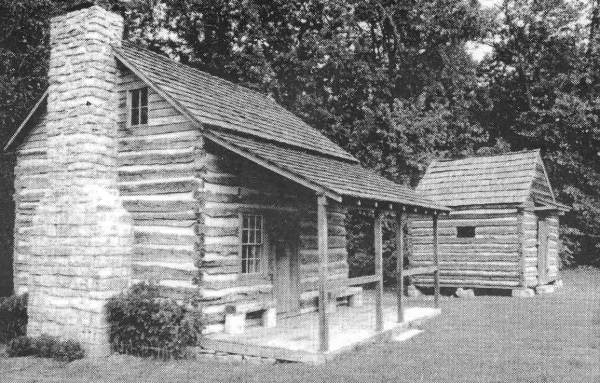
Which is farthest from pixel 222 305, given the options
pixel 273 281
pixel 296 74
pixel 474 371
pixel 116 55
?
pixel 296 74

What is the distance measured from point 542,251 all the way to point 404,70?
42.3 feet

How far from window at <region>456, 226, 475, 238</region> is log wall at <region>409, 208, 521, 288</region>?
27 centimetres

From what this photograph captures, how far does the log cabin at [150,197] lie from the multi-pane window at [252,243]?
0.02 meters

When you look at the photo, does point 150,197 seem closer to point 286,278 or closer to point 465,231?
point 286,278

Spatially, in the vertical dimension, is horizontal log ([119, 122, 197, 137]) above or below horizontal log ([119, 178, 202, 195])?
above

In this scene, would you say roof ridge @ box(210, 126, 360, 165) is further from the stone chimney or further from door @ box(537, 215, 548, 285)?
door @ box(537, 215, 548, 285)

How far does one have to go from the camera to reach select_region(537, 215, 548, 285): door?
1986 centimetres

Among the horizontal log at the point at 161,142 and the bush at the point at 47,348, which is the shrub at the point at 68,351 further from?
the horizontal log at the point at 161,142

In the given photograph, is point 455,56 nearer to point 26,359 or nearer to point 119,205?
point 119,205

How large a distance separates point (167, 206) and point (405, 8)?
817 inches

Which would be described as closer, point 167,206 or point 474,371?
point 474,371

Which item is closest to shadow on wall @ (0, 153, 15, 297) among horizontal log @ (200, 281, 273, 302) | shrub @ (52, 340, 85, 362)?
shrub @ (52, 340, 85, 362)

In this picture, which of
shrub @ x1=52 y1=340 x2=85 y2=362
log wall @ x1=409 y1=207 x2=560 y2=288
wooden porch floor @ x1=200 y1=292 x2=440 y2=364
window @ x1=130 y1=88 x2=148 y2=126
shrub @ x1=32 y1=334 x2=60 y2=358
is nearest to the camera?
wooden porch floor @ x1=200 y1=292 x2=440 y2=364

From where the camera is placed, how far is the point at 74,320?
10.5m
